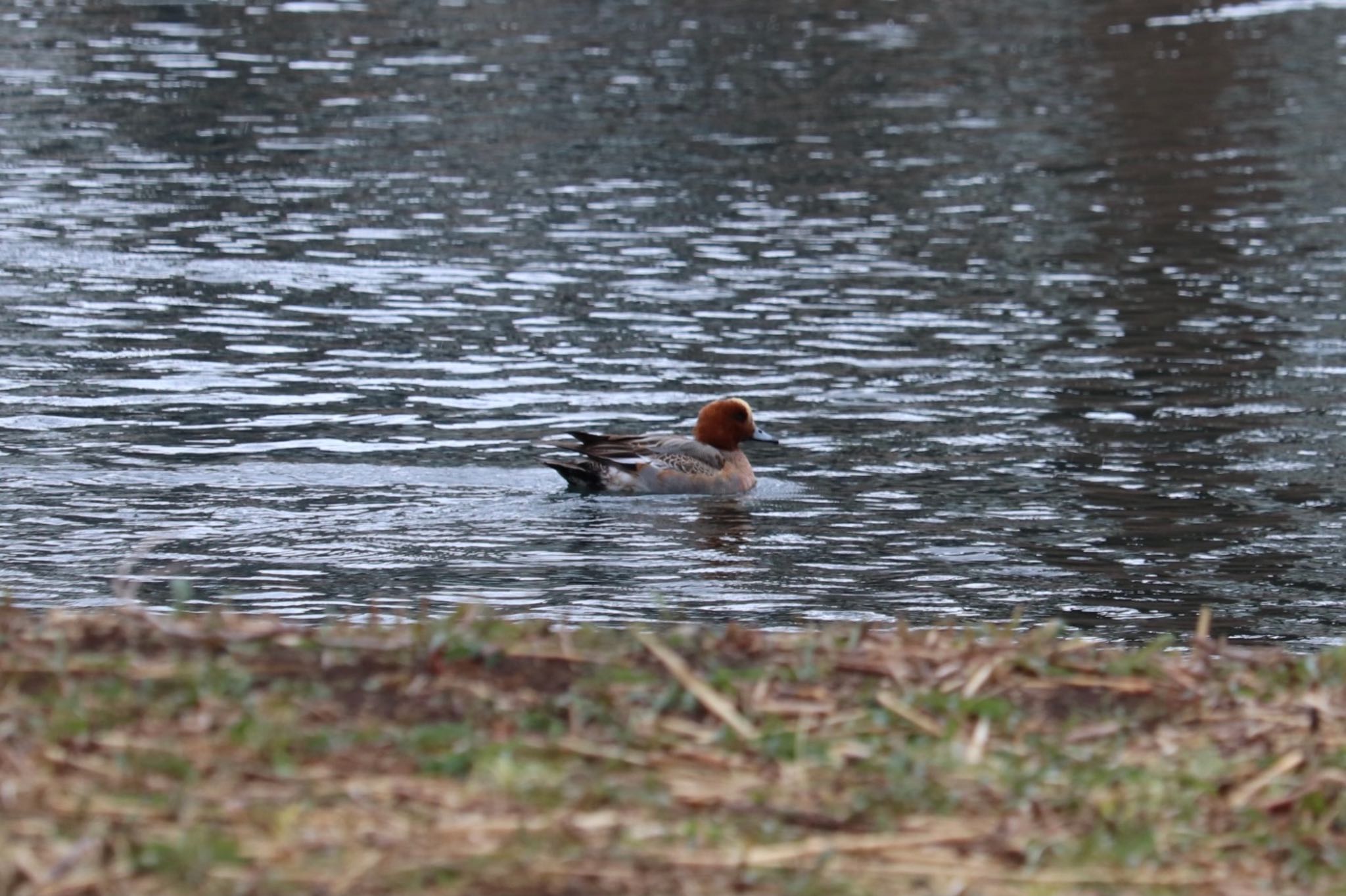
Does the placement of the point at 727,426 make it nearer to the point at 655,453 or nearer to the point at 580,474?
the point at 655,453

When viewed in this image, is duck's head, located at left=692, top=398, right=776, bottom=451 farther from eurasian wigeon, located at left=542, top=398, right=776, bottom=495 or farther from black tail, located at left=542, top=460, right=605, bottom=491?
black tail, located at left=542, top=460, right=605, bottom=491

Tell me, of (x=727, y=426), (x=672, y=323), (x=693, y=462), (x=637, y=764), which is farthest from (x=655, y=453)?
(x=637, y=764)

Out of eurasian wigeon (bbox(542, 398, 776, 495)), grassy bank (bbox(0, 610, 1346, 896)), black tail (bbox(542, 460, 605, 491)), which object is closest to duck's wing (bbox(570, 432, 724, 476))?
eurasian wigeon (bbox(542, 398, 776, 495))

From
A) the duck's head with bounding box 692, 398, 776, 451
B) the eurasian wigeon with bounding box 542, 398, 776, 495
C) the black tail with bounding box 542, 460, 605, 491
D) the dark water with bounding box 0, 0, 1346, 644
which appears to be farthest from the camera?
the duck's head with bounding box 692, 398, 776, 451

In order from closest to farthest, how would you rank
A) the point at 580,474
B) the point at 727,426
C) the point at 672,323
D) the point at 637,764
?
the point at 637,764, the point at 580,474, the point at 727,426, the point at 672,323

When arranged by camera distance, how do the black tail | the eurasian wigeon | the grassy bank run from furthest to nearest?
the eurasian wigeon, the black tail, the grassy bank

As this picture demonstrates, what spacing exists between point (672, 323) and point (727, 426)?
13.7 ft

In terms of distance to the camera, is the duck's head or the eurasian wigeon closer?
the eurasian wigeon

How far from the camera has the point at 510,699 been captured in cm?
568

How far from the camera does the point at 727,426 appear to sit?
1609cm

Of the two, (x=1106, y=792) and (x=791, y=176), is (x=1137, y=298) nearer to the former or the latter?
(x=791, y=176)

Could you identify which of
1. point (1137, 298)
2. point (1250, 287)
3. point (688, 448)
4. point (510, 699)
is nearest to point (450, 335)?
point (688, 448)

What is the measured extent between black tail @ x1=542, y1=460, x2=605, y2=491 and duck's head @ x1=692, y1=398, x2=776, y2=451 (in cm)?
90

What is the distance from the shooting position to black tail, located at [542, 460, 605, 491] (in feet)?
50.9
